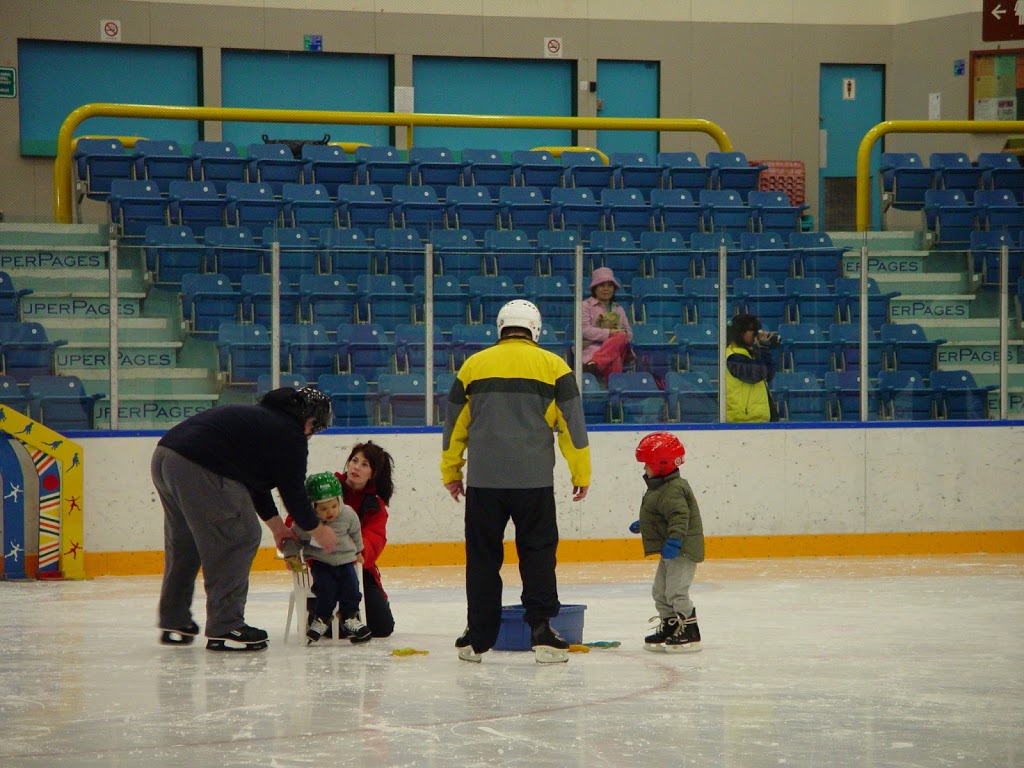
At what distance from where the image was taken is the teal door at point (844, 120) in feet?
A: 63.5

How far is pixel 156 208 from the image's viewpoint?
42.1 feet

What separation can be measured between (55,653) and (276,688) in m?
1.48

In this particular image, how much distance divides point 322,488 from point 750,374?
500 centimetres

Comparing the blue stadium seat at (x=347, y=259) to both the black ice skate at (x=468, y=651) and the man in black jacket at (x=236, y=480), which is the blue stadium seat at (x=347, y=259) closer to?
the man in black jacket at (x=236, y=480)

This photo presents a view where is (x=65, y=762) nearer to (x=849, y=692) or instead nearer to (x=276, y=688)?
(x=276, y=688)

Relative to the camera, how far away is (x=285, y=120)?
48.3ft

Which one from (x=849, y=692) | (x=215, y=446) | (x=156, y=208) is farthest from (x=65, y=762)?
(x=156, y=208)

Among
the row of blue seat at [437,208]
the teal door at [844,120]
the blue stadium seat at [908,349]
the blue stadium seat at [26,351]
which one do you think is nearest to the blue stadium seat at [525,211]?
the row of blue seat at [437,208]

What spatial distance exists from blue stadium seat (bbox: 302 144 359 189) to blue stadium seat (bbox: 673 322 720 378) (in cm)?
452

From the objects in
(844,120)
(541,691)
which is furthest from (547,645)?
(844,120)

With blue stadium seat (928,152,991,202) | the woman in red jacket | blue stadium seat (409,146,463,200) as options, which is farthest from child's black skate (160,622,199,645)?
blue stadium seat (928,152,991,202)

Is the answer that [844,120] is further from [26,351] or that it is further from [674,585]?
[674,585]

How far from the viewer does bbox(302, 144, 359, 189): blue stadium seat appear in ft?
46.8

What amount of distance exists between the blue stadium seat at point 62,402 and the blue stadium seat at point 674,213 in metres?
5.81
